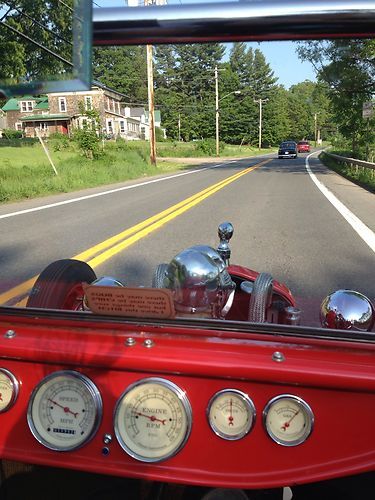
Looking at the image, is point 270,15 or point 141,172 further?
point 141,172

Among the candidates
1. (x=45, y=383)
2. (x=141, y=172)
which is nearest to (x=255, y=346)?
(x=45, y=383)

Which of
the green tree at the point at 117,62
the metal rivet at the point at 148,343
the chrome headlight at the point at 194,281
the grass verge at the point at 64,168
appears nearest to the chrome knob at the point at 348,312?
the chrome headlight at the point at 194,281

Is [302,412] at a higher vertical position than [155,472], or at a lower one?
higher

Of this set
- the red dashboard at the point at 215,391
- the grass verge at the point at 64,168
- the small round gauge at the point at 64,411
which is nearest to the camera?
the red dashboard at the point at 215,391

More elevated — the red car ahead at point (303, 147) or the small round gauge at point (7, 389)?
the small round gauge at point (7, 389)

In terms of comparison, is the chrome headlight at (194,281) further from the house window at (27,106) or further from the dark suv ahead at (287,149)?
the dark suv ahead at (287,149)

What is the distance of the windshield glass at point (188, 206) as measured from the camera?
4.64ft

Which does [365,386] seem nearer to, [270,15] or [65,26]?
[270,15]

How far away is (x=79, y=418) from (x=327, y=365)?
639mm

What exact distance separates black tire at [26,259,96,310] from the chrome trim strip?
106 centimetres

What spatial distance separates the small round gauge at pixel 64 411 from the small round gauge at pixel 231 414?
29cm

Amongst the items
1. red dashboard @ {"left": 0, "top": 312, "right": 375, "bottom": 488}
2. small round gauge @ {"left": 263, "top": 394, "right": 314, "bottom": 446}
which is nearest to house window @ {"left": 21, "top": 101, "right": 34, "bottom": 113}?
red dashboard @ {"left": 0, "top": 312, "right": 375, "bottom": 488}

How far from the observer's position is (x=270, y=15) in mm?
1041

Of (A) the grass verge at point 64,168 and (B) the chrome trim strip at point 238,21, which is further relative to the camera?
(A) the grass verge at point 64,168
